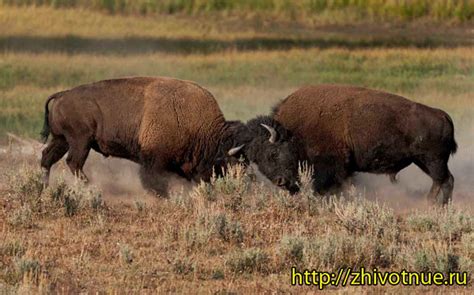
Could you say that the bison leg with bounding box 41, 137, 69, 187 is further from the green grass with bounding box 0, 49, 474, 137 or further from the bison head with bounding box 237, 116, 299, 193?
the green grass with bounding box 0, 49, 474, 137

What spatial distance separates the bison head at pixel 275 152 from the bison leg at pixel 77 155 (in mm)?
1782

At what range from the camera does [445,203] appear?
14.2 metres

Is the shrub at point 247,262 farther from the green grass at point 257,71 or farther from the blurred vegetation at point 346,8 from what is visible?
the blurred vegetation at point 346,8

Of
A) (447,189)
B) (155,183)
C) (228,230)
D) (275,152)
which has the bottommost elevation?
(155,183)

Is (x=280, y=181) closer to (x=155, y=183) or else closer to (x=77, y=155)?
(x=155, y=183)

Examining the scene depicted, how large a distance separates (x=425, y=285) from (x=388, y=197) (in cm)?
600

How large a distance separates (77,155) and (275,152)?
2.13 m

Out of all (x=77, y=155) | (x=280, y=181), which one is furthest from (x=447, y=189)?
(x=77, y=155)

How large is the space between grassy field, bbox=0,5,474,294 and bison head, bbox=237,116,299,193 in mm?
505

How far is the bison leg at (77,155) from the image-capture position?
14.3 metres

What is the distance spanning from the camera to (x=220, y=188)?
42.7ft

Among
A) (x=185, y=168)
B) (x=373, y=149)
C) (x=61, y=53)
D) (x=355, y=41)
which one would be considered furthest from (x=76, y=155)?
(x=355, y=41)

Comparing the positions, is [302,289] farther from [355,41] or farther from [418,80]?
[355,41]

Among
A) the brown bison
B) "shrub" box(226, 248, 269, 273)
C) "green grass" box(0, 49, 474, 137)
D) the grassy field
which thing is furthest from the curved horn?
"green grass" box(0, 49, 474, 137)
